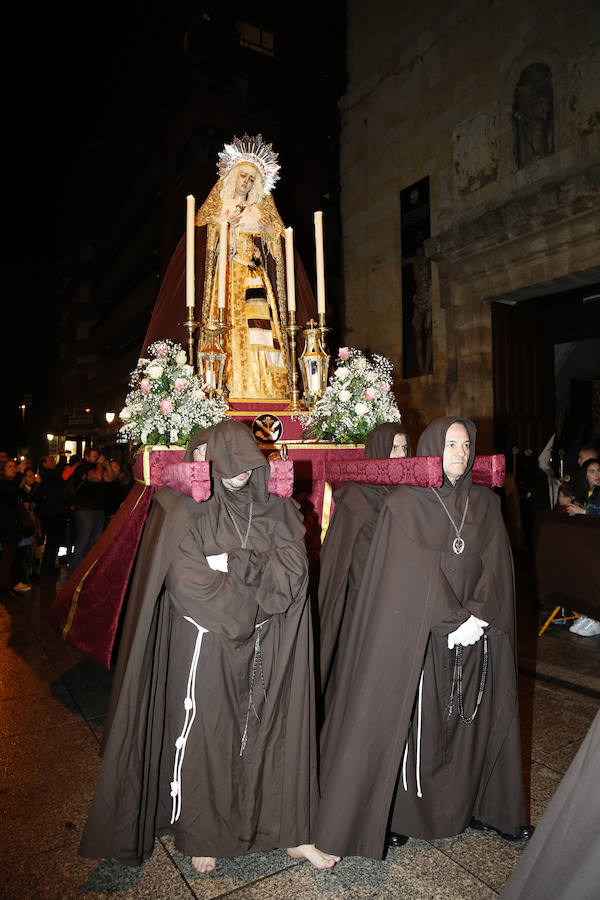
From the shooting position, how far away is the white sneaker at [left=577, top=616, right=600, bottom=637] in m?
6.27

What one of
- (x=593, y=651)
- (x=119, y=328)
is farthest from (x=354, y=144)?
(x=119, y=328)

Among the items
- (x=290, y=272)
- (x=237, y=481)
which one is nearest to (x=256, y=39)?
(x=290, y=272)

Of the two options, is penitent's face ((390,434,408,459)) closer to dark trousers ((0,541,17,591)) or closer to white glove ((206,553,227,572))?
white glove ((206,553,227,572))

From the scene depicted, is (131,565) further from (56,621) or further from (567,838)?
(567,838)

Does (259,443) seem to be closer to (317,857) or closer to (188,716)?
(188,716)

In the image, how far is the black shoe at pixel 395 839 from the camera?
9.13 ft

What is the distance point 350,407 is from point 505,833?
292 centimetres

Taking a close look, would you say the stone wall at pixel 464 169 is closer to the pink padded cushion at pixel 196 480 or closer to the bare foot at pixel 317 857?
the pink padded cushion at pixel 196 480

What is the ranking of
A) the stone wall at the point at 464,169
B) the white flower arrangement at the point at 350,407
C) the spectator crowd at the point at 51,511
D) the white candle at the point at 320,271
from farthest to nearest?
the stone wall at the point at 464,169
the spectator crowd at the point at 51,511
the white flower arrangement at the point at 350,407
the white candle at the point at 320,271

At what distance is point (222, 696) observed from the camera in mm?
2545

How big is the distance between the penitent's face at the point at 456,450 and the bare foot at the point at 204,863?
6.89ft

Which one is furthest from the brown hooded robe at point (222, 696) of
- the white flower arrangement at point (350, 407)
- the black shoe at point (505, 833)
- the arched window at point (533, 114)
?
Answer: the arched window at point (533, 114)

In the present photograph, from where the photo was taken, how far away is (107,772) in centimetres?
249


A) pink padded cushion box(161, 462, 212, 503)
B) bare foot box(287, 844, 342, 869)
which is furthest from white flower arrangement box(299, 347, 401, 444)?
bare foot box(287, 844, 342, 869)
